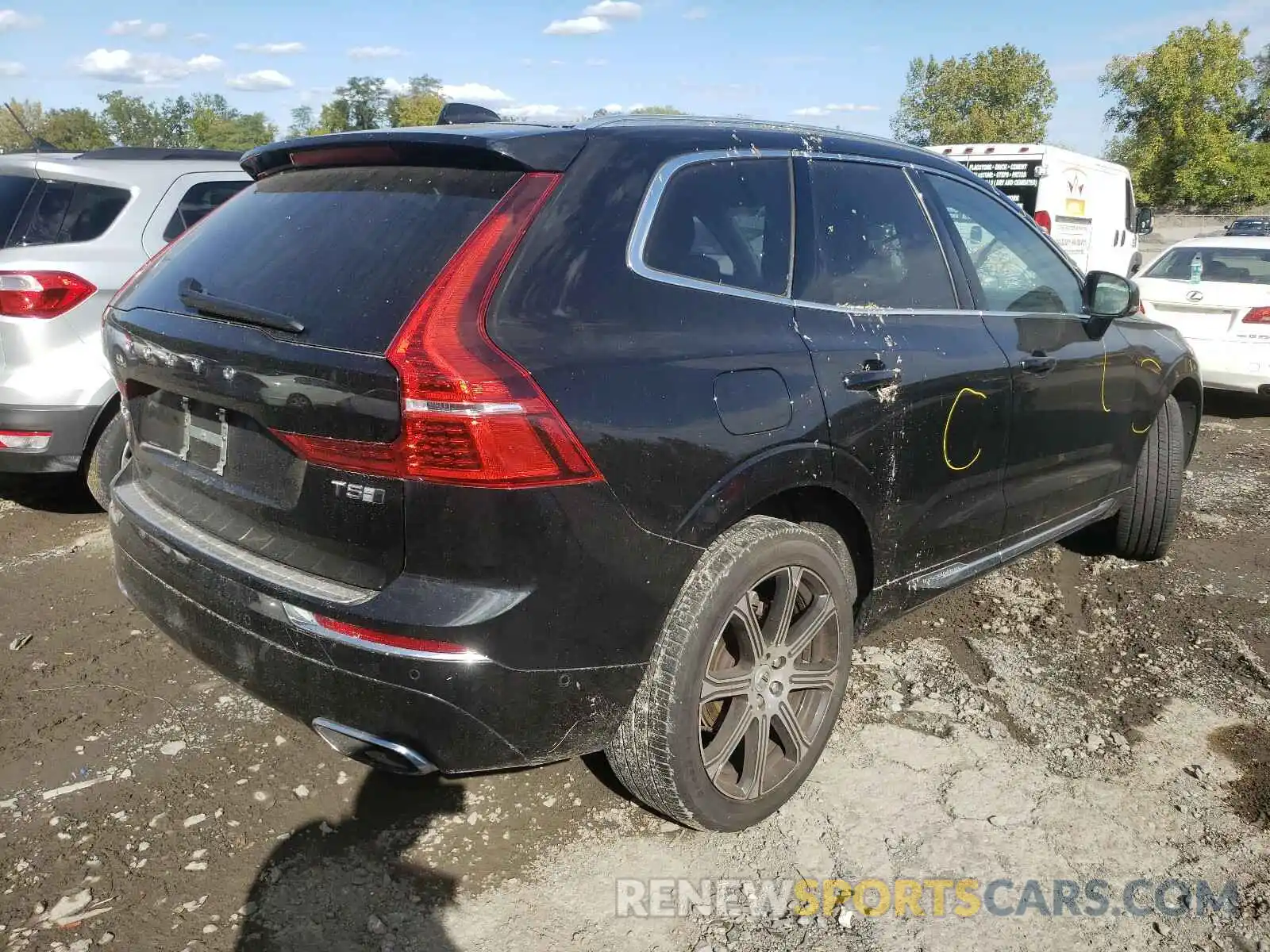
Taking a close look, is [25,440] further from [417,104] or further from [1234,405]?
[417,104]

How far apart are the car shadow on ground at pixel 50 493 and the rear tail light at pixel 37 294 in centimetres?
125

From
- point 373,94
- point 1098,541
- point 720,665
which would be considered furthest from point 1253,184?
point 373,94

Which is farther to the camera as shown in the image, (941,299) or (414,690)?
(941,299)

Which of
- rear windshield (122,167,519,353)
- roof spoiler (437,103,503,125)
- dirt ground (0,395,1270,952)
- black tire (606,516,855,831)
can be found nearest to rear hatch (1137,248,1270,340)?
dirt ground (0,395,1270,952)

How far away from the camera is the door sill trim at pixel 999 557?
322 centimetres

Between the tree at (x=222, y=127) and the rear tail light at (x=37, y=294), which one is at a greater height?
the tree at (x=222, y=127)

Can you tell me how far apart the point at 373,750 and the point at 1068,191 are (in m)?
12.7

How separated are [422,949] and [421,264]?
1547mm

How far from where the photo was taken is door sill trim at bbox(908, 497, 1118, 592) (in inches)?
127

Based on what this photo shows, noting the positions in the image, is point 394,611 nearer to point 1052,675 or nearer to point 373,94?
point 1052,675

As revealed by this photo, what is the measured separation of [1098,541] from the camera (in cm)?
482

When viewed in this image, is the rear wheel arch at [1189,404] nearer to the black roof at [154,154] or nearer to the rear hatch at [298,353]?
the rear hatch at [298,353]

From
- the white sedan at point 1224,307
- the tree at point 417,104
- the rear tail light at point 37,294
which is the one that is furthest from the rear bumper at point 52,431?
the tree at point 417,104

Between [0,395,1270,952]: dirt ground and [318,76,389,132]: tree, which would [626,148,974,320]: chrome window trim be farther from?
[318,76,389,132]: tree
